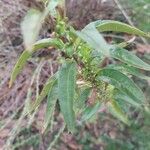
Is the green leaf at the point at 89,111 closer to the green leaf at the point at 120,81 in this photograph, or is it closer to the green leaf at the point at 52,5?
the green leaf at the point at 120,81

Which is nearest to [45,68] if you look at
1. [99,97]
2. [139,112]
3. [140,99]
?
[139,112]

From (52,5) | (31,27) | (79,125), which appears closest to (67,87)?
(52,5)

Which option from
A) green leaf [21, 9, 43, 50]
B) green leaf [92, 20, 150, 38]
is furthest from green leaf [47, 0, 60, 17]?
green leaf [92, 20, 150, 38]

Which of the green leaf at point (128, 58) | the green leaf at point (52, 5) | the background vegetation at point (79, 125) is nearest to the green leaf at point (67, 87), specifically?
the green leaf at point (128, 58)

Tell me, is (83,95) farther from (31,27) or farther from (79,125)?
(79,125)

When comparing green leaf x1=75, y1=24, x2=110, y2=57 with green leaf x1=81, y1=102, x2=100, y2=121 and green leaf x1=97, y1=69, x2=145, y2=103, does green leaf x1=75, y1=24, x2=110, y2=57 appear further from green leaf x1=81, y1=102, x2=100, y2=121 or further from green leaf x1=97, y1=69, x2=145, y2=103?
green leaf x1=81, y1=102, x2=100, y2=121

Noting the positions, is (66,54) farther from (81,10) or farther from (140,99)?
(81,10)
